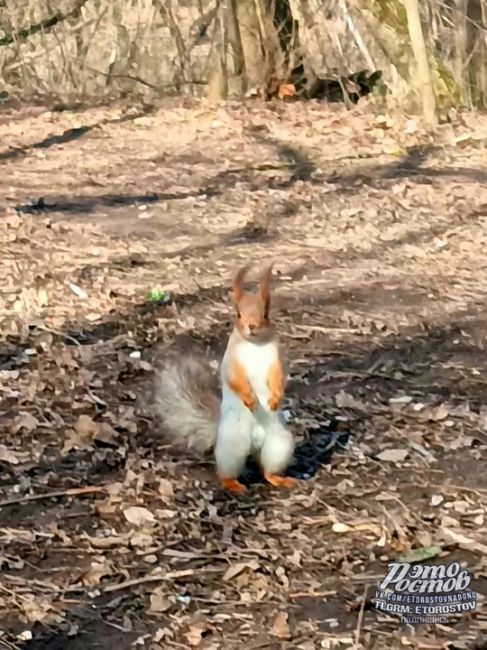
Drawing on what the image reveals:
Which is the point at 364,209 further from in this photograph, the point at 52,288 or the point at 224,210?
the point at 52,288

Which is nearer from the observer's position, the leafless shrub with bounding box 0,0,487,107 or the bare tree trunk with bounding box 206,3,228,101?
the leafless shrub with bounding box 0,0,487,107

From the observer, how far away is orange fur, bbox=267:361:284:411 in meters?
3.76

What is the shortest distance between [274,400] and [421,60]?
25.0 feet

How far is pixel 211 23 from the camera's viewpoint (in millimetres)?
13250

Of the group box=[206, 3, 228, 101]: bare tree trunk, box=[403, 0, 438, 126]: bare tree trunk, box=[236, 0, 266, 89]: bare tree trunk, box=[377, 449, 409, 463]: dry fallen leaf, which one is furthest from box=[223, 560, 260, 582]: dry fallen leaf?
box=[236, 0, 266, 89]: bare tree trunk

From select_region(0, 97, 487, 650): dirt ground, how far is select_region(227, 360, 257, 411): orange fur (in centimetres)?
37

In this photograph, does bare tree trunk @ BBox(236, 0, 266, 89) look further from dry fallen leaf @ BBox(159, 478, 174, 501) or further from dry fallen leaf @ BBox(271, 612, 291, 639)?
dry fallen leaf @ BBox(271, 612, 291, 639)

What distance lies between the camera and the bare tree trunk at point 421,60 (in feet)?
34.5

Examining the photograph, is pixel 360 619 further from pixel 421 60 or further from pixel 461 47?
pixel 461 47

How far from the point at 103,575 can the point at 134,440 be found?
3.20ft

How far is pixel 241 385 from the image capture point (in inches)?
147

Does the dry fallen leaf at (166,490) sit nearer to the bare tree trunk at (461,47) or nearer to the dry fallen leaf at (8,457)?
the dry fallen leaf at (8,457)

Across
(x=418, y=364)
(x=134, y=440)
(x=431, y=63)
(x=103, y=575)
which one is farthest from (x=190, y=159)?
(x=103, y=575)

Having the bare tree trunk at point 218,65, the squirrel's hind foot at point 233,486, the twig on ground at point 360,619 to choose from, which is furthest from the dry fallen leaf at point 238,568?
the bare tree trunk at point 218,65
